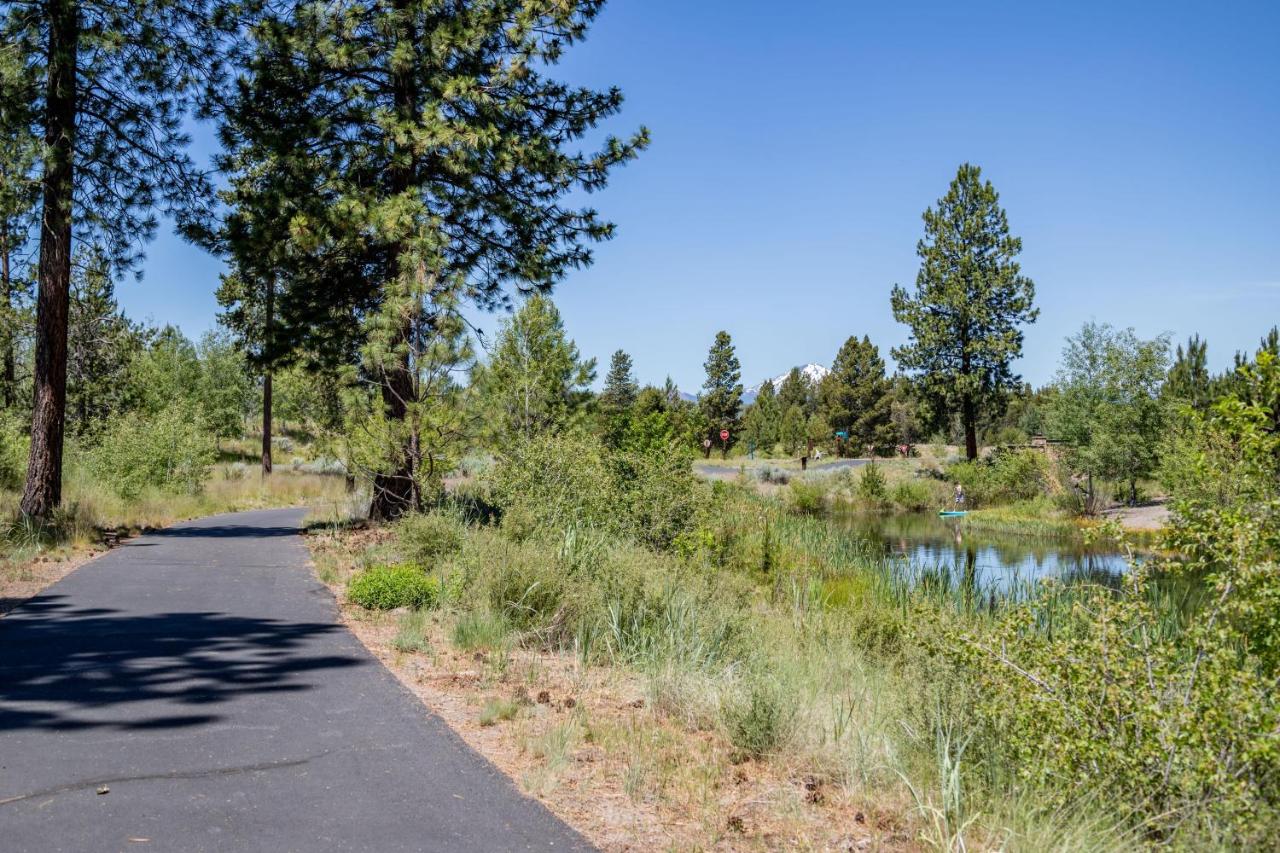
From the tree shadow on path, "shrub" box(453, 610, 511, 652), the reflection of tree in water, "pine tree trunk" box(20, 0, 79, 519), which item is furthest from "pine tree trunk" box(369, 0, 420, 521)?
the reflection of tree in water

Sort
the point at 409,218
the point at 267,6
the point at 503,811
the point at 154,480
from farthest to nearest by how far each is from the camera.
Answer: the point at 154,480 → the point at 267,6 → the point at 409,218 → the point at 503,811

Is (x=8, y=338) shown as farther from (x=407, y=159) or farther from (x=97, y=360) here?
(x=407, y=159)

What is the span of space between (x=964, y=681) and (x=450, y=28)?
1383 centimetres

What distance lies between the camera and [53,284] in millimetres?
14797

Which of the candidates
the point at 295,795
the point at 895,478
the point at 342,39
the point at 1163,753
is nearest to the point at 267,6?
the point at 342,39

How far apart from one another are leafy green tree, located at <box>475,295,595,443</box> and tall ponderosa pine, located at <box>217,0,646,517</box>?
670 centimetres

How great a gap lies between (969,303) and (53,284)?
40721mm

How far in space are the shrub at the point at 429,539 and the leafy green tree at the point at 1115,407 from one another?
29.5 metres

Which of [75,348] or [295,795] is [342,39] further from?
[75,348]

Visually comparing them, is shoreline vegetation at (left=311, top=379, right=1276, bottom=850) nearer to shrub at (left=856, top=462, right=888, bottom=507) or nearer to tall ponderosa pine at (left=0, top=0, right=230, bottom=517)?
tall ponderosa pine at (left=0, top=0, right=230, bottom=517)

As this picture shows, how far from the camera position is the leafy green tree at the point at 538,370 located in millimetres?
26984

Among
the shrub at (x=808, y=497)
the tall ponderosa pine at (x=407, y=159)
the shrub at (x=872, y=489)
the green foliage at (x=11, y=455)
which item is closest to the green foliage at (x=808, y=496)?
the shrub at (x=808, y=497)

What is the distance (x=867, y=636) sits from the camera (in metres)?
10.1

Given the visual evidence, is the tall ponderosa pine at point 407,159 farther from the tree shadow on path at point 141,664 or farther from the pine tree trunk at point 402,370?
the tree shadow on path at point 141,664
